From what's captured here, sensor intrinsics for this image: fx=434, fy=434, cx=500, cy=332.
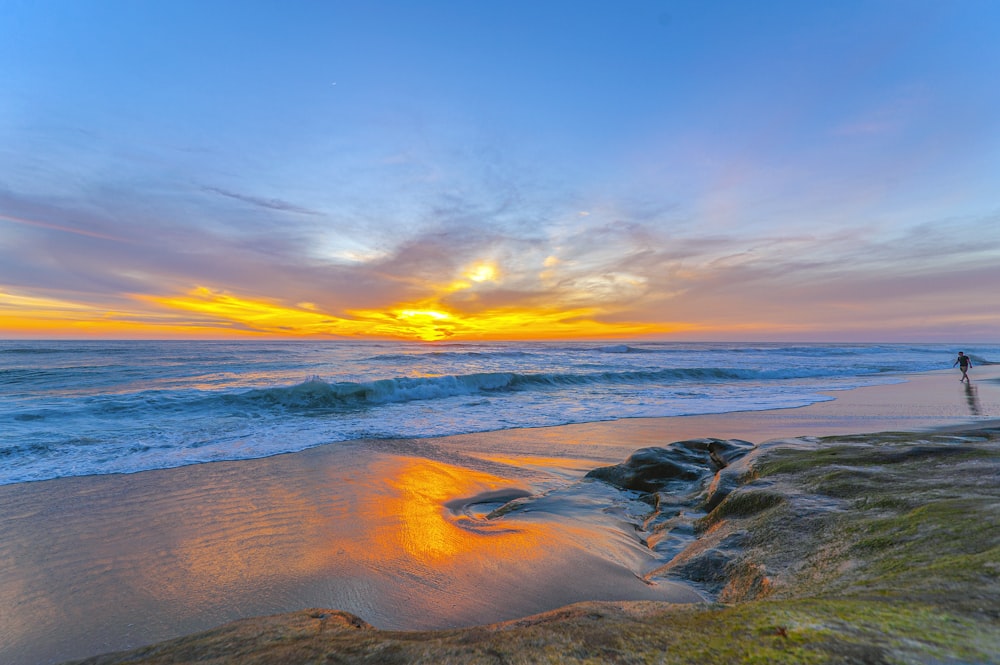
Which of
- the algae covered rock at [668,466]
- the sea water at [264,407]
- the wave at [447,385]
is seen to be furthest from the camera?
the wave at [447,385]

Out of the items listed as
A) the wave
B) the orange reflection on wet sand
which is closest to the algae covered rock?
the orange reflection on wet sand

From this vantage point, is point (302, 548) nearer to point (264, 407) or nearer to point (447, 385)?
point (264, 407)

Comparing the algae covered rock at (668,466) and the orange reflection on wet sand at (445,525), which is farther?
the algae covered rock at (668,466)

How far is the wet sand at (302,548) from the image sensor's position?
321cm

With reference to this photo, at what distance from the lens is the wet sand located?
3.21 meters

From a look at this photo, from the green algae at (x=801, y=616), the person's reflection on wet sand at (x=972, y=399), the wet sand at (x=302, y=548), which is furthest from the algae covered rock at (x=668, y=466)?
the person's reflection on wet sand at (x=972, y=399)

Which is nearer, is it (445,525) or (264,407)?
(445,525)

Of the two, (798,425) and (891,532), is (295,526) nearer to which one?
(891,532)

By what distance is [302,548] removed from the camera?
434 centimetres

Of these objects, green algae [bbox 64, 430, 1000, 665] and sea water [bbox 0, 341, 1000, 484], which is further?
sea water [bbox 0, 341, 1000, 484]

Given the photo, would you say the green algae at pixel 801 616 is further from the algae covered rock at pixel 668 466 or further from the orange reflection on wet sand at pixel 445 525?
the algae covered rock at pixel 668 466

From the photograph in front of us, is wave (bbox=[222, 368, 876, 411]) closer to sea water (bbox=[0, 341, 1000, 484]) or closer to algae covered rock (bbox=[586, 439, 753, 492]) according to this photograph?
sea water (bbox=[0, 341, 1000, 484])

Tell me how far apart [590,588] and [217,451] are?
8418 millimetres

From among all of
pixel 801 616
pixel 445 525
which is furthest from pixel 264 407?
pixel 801 616
